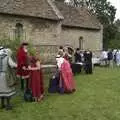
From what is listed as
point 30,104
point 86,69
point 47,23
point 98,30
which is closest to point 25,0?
point 47,23

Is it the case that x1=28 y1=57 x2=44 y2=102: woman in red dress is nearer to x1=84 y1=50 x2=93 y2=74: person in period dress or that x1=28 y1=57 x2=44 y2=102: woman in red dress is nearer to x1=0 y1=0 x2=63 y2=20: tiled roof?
x1=84 y1=50 x2=93 y2=74: person in period dress

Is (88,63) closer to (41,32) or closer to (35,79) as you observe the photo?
(41,32)

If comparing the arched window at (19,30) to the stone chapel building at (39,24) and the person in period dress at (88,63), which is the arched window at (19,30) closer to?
the stone chapel building at (39,24)

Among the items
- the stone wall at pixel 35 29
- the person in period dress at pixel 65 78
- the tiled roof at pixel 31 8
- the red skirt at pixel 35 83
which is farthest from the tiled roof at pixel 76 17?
the red skirt at pixel 35 83

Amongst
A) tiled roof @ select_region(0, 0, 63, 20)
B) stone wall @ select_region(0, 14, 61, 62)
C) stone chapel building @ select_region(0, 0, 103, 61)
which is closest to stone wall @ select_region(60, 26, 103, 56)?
stone chapel building @ select_region(0, 0, 103, 61)

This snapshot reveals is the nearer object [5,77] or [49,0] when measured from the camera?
[5,77]

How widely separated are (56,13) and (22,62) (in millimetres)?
19693

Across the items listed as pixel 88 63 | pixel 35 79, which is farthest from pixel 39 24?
pixel 35 79

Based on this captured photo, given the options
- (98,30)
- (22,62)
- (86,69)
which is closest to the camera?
(22,62)

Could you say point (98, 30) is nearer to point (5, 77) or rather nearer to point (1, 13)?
point (1, 13)

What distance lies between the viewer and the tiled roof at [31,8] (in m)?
30.6

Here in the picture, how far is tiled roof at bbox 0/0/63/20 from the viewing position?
30609mm

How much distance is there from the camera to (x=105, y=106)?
488 inches

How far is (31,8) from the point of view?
32.9 metres
